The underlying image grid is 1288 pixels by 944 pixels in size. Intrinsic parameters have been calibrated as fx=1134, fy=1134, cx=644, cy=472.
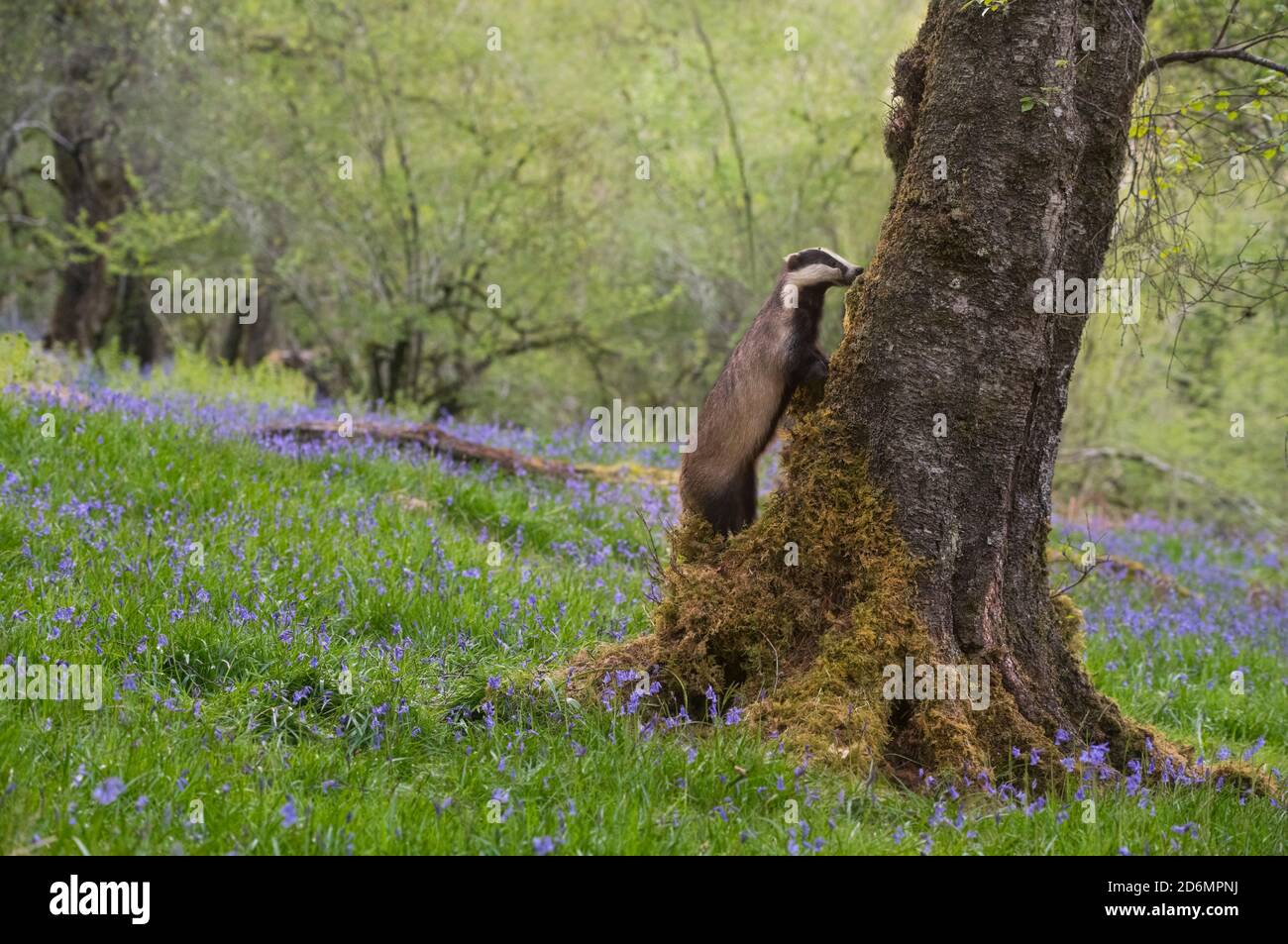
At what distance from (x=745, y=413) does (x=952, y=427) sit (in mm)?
1638

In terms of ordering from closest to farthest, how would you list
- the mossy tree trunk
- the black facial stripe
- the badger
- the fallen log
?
the mossy tree trunk, the badger, the black facial stripe, the fallen log

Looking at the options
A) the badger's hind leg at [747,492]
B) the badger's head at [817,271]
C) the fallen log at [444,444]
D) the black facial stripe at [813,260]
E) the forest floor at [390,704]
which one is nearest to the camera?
the forest floor at [390,704]

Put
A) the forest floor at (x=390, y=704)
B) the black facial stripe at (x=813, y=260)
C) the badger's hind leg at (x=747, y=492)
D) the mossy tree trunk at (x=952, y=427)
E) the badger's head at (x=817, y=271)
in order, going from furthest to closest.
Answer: the black facial stripe at (x=813, y=260)
the badger's head at (x=817, y=271)
the badger's hind leg at (x=747, y=492)
the mossy tree trunk at (x=952, y=427)
the forest floor at (x=390, y=704)

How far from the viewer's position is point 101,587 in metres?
5.02

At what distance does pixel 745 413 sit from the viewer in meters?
6.02

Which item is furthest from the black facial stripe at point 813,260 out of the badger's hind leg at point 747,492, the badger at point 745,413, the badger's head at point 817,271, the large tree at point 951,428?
the large tree at point 951,428

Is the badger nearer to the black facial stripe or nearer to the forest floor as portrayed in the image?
the black facial stripe

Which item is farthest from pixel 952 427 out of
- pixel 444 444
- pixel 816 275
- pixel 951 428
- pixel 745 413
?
pixel 444 444

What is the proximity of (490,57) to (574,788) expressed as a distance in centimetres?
1399

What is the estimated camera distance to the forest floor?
349 cm

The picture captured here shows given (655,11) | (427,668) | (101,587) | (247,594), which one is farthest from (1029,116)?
(655,11)

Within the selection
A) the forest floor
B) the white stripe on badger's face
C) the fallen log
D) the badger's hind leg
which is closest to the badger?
the badger's hind leg

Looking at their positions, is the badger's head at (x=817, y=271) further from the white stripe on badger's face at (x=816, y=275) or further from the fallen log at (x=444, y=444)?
the fallen log at (x=444, y=444)

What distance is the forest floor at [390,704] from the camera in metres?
3.49
